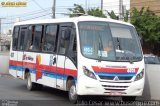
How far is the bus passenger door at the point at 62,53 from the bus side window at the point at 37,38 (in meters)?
2.09

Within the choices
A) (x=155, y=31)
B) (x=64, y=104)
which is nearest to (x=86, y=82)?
(x=64, y=104)

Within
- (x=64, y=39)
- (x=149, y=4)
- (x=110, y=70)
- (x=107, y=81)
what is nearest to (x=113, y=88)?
(x=107, y=81)

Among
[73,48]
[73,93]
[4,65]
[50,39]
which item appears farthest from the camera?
[4,65]

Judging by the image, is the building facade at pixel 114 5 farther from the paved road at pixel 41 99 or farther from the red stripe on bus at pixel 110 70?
the red stripe on bus at pixel 110 70

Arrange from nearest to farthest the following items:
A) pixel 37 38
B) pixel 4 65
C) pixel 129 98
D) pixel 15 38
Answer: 1. pixel 129 98
2. pixel 37 38
3. pixel 15 38
4. pixel 4 65

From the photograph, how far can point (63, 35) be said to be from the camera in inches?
652

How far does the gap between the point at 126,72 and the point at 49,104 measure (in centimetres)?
259

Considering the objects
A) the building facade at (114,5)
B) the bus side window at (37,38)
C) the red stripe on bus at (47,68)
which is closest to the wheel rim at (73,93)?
the red stripe on bus at (47,68)

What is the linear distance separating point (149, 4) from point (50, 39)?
32.3 m

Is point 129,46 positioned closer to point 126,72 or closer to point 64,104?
point 126,72

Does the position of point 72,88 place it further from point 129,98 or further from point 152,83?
point 152,83

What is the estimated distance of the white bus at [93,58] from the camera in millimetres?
14734

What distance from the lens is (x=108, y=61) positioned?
1494 cm

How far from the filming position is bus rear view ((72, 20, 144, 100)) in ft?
48.2
